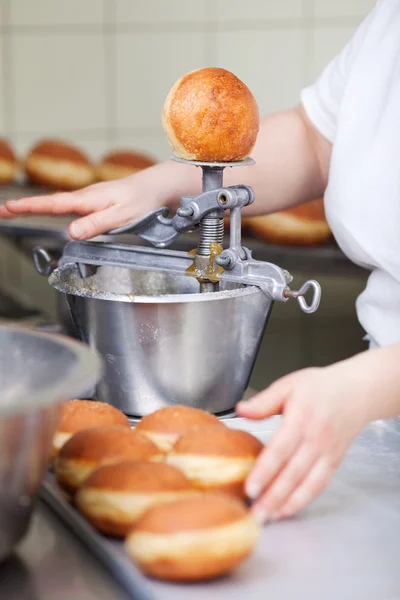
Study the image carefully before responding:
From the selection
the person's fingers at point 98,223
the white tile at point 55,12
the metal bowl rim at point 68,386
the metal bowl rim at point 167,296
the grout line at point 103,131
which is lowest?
the grout line at point 103,131

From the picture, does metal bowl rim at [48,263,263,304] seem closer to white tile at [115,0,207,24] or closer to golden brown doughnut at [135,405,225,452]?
golden brown doughnut at [135,405,225,452]

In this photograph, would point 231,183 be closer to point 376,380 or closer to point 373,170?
point 373,170

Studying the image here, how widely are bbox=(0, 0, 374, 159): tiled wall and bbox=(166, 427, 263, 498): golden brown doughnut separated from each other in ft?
8.11

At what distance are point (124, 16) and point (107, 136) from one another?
41 centimetres

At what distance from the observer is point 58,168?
2.51 metres

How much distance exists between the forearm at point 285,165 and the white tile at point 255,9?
5.75ft

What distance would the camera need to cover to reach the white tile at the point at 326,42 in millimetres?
3148

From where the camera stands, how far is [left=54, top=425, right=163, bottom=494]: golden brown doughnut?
0.74 metres

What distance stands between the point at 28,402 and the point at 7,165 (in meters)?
2.07

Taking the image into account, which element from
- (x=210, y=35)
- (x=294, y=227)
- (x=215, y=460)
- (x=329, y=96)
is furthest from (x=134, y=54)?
(x=215, y=460)

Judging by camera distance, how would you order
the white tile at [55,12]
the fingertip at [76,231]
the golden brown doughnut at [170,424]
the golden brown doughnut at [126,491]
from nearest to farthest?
the golden brown doughnut at [126,491] < the golden brown doughnut at [170,424] < the fingertip at [76,231] < the white tile at [55,12]

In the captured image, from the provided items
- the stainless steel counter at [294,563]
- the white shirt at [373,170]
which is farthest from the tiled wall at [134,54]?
the stainless steel counter at [294,563]

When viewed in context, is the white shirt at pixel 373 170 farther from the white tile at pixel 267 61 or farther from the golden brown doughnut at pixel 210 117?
the white tile at pixel 267 61

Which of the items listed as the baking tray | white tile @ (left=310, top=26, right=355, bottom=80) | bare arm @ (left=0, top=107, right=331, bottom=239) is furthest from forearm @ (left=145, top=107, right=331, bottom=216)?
white tile @ (left=310, top=26, right=355, bottom=80)
